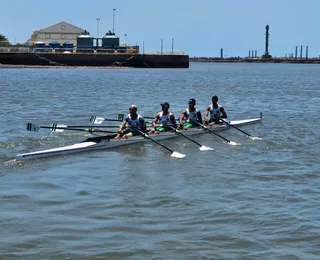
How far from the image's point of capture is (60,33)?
134625 millimetres

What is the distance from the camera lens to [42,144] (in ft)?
68.3

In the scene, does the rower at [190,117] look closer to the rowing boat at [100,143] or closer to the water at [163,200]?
the rowing boat at [100,143]

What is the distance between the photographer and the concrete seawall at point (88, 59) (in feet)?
326

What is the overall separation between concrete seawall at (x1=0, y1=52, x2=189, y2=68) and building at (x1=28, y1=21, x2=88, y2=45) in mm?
31664

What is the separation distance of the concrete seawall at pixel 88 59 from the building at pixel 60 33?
31.7m

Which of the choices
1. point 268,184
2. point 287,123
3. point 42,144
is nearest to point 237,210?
point 268,184

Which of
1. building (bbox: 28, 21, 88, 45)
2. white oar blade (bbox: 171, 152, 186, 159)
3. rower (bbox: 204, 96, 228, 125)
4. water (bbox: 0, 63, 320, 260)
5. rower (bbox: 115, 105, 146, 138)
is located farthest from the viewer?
building (bbox: 28, 21, 88, 45)

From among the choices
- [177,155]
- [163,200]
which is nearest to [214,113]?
→ [177,155]

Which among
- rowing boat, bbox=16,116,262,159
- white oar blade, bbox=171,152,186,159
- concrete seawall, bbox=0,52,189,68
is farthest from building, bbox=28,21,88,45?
white oar blade, bbox=171,152,186,159

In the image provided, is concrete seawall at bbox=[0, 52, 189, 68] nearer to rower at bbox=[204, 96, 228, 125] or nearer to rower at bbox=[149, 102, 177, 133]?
rower at bbox=[204, 96, 228, 125]

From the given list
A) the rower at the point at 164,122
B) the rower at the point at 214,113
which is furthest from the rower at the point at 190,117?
the rower at the point at 164,122

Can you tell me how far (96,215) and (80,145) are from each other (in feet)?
22.2

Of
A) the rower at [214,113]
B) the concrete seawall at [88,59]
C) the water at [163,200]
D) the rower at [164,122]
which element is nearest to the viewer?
the water at [163,200]

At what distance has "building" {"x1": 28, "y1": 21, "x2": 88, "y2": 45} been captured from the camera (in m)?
133
